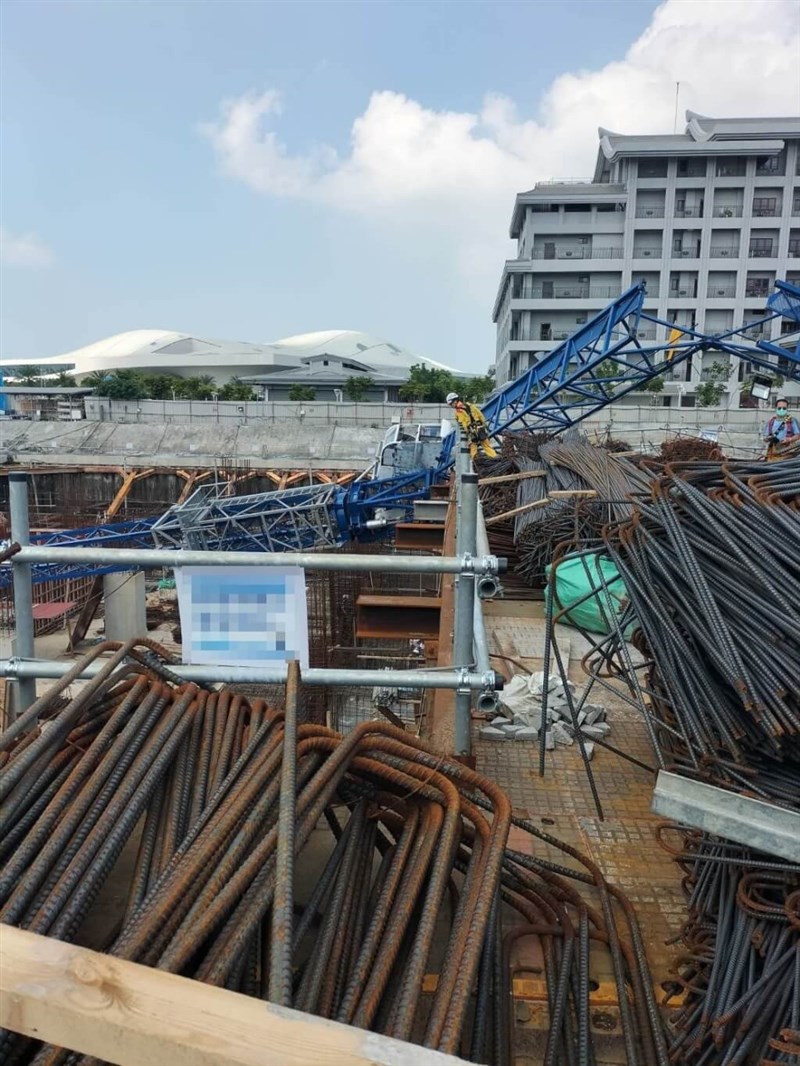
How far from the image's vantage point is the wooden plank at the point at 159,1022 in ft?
3.22

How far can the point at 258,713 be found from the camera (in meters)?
2.40

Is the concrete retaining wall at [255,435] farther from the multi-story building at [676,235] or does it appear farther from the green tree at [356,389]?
the green tree at [356,389]

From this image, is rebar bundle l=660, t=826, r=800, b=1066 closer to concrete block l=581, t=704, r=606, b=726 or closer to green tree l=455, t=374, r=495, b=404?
concrete block l=581, t=704, r=606, b=726

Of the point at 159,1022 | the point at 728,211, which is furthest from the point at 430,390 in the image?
the point at 159,1022

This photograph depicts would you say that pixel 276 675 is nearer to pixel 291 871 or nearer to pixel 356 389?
pixel 291 871

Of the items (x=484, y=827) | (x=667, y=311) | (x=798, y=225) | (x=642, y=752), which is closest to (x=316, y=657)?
(x=642, y=752)

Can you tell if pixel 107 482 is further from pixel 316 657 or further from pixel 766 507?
pixel 766 507

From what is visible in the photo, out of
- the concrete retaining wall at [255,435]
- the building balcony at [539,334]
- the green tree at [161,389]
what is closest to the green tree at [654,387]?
the concrete retaining wall at [255,435]

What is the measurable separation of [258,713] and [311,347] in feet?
326

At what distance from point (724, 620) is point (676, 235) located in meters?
55.4

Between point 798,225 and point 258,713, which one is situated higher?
point 798,225

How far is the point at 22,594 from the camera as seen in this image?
278cm

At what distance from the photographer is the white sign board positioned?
2664 millimetres

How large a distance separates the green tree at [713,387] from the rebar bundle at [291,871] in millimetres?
43379
